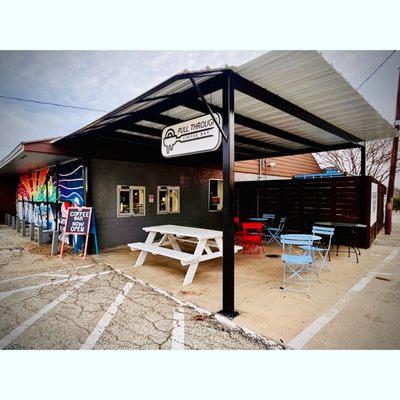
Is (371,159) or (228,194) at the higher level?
(371,159)

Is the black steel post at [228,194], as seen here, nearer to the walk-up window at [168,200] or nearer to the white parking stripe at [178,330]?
→ the white parking stripe at [178,330]

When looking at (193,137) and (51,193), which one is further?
(51,193)

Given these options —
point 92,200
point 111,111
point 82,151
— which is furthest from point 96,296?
point 82,151

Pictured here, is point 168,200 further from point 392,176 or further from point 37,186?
point 392,176

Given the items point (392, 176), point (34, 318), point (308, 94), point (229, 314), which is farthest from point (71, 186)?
point (392, 176)

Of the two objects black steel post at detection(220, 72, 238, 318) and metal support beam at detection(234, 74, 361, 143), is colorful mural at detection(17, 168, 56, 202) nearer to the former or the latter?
black steel post at detection(220, 72, 238, 318)

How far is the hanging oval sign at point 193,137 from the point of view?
3.76m

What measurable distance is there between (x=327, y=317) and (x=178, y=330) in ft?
6.61

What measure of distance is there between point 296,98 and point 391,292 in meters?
3.75

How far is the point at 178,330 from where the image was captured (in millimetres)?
3188

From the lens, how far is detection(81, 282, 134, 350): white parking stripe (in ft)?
9.62

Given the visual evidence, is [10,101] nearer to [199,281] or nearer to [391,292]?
[199,281]

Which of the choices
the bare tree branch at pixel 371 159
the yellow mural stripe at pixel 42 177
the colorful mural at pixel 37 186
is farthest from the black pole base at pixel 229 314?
the bare tree branch at pixel 371 159

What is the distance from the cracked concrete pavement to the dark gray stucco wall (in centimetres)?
256
